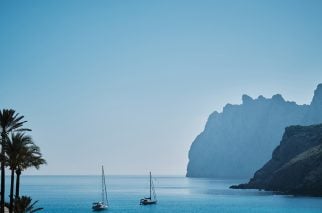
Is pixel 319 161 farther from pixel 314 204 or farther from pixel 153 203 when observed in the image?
pixel 153 203

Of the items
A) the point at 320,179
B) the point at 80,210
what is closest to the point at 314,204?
the point at 320,179

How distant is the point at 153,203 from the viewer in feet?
536

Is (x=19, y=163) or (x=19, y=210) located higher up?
(x=19, y=163)

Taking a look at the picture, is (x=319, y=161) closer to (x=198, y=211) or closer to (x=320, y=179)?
(x=320, y=179)

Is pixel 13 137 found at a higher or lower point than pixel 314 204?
higher

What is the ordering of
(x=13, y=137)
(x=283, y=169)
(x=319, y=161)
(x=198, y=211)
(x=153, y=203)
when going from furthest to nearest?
1. (x=283, y=169)
2. (x=319, y=161)
3. (x=153, y=203)
4. (x=198, y=211)
5. (x=13, y=137)

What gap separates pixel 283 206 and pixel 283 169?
57400mm

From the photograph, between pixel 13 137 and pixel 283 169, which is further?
pixel 283 169

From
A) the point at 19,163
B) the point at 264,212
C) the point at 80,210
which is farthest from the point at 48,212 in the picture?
the point at 19,163

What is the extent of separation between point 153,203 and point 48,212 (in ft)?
140

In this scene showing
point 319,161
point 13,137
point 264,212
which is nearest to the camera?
point 13,137

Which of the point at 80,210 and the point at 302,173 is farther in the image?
the point at 302,173

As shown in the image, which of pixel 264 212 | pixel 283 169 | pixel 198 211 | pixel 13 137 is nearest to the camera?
pixel 13 137

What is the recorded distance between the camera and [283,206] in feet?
452
